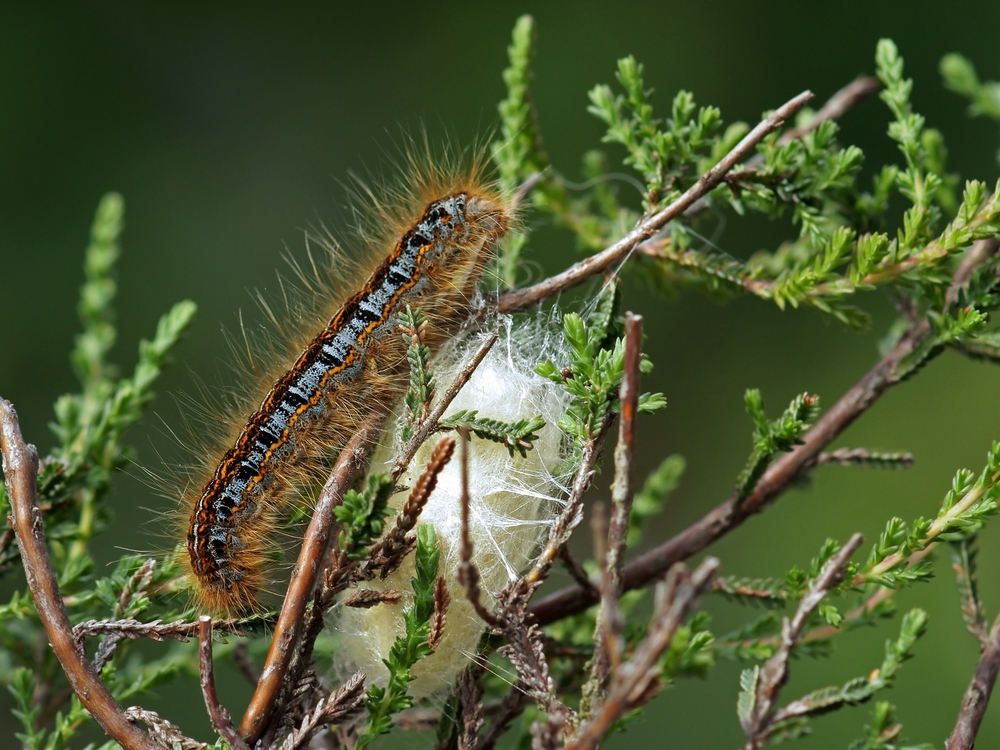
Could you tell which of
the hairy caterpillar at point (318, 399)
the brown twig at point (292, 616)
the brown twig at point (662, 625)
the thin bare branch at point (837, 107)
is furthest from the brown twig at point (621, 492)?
the thin bare branch at point (837, 107)

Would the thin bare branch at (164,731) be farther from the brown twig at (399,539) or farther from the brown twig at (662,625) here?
the brown twig at (662,625)

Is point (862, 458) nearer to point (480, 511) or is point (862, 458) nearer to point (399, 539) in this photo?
point (480, 511)

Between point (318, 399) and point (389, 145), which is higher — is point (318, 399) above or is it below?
below

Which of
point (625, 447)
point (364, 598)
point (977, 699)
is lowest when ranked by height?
point (977, 699)

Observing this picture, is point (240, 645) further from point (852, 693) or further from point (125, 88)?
point (125, 88)

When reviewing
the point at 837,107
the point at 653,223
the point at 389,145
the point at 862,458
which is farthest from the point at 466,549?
the point at 389,145

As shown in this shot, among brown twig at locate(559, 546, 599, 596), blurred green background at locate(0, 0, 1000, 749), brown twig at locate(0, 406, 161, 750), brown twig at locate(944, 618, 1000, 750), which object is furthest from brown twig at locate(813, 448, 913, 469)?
blurred green background at locate(0, 0, 1000, 749)

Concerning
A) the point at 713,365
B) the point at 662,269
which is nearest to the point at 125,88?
the point at 713,365
